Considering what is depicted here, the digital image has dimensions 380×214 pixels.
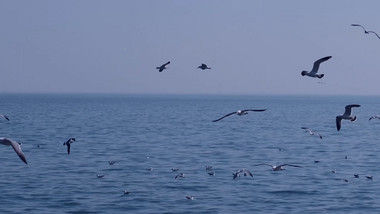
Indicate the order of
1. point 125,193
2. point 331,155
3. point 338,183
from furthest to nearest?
1. point 331,155
2. point 338,183
3. point 125,193

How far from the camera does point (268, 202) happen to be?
124 ft

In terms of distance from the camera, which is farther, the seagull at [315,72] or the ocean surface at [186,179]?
the ocean surface at [186,179]

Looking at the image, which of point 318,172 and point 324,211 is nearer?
point 324,211

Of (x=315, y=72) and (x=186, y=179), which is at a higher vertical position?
(x=315, y=72)

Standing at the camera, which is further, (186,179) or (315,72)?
(186,179)

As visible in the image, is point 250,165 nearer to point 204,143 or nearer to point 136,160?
point 136,160

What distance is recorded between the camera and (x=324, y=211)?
118ft

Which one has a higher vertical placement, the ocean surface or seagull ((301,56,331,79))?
seagull ((301,56,331,79))

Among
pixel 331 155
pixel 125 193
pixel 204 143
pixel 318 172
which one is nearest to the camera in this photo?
pixel 125 193

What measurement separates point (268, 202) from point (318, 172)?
14.1 m

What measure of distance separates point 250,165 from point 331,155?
13342 mm

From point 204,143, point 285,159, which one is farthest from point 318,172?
point 204,143

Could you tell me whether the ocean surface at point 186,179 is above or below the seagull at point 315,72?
below

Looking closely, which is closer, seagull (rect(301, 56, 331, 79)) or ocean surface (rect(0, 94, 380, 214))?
seagull (rect(301, 56, 331, 79))
